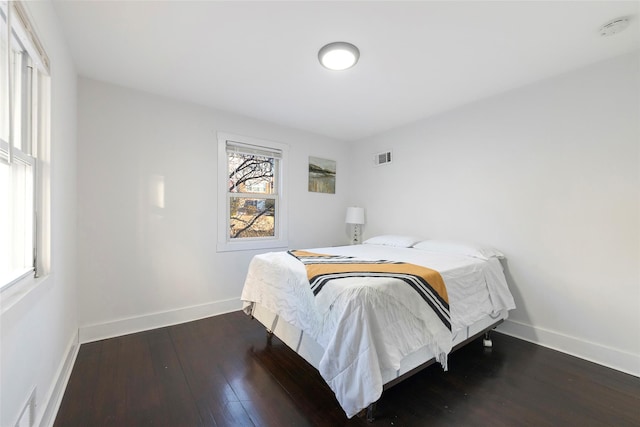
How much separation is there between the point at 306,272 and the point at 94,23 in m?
2.18

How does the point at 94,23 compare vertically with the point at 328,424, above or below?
above

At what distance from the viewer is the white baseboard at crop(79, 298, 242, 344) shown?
237 cm

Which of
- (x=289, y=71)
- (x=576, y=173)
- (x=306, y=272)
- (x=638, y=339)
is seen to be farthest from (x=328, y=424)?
(x=576, y=173)

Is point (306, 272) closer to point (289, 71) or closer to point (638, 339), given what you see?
point (289, 71)

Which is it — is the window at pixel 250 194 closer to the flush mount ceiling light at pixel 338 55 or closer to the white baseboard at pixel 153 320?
the white baseboard at pixel 153 320

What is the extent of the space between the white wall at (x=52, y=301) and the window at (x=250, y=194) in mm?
1305

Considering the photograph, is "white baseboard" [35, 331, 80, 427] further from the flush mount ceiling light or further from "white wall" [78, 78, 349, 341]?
the flush mount ceiling light

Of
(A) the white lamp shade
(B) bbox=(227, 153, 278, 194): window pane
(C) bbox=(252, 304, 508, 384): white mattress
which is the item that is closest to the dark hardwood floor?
(C) bbox=(252, 304, 508, 384): white mattress

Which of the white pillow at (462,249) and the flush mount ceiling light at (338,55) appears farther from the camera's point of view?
the white pillow at (462,249)

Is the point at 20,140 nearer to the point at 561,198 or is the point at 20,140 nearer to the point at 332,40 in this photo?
the point at 332,40

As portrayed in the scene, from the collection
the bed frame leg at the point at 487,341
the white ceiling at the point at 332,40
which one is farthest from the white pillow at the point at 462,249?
the white ceiling at the point at 332,40

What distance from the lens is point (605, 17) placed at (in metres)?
1.64

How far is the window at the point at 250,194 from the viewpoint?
10.2ft

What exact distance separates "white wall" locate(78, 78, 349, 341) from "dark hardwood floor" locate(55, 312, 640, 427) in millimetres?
456
